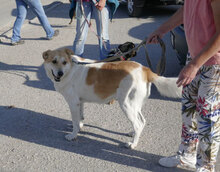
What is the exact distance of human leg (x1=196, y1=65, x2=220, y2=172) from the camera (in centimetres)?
208

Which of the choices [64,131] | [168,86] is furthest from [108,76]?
[64,131]

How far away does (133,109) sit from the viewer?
3.05 meters

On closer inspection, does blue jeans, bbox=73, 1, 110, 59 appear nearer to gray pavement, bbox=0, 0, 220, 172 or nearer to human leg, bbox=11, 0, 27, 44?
gray pavement, bbox=0, 0, 220, 172

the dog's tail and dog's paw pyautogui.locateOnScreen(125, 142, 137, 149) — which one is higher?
the dog's tail

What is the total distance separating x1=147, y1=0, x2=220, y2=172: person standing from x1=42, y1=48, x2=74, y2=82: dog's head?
→ 128 cm

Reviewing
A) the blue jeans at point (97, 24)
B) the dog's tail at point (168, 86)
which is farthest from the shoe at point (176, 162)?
the blue jeans at point (97, 24)

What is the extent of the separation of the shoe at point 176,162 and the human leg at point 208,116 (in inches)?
11.6

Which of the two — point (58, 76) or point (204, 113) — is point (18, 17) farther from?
point (204, 113)

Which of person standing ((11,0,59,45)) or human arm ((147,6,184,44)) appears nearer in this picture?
human arm ((147,6,184,44))

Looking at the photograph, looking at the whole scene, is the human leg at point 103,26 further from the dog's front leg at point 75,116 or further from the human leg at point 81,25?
the dog's front leg at point 75,116

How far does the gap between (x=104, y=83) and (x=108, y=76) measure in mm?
103

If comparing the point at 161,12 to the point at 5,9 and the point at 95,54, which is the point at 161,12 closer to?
the point at 95,54

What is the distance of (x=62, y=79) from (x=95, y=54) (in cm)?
309

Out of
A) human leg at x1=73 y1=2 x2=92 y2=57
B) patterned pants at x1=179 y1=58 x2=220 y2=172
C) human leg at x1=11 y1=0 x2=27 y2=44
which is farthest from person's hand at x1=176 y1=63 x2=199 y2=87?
human leg at x1=11 y1=0 x2=27 y2=44
